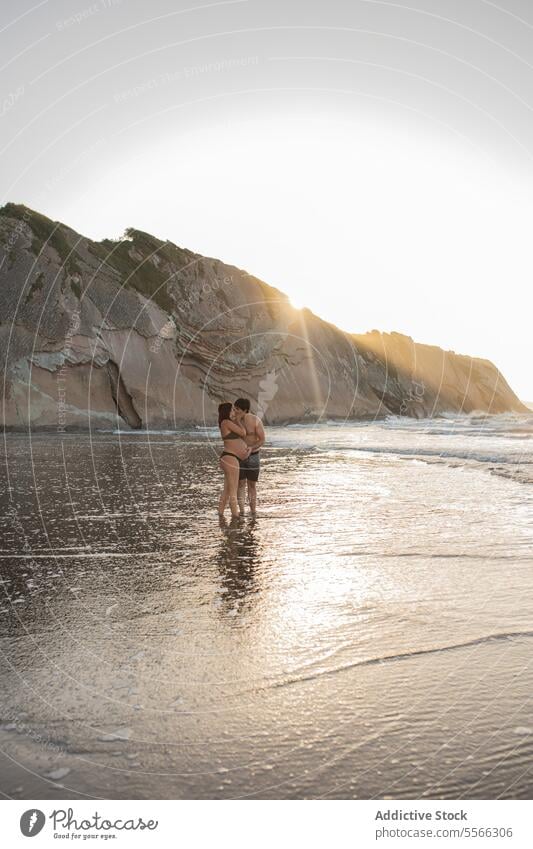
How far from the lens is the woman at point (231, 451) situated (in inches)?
366

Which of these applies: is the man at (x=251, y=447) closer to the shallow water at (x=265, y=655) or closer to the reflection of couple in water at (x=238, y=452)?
the reflection of couple in water at (x=238, y=452)

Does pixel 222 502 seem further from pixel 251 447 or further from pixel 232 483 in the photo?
pixel 251 447

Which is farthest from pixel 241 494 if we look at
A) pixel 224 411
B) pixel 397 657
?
pixel 397 657

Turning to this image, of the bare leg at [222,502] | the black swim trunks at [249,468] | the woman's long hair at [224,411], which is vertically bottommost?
the bare leg at [222,502]

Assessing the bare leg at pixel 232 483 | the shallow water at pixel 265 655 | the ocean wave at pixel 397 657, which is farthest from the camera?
the bare leg at pixel 232 483

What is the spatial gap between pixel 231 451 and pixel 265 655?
571 cm

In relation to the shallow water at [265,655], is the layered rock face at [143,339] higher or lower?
higher

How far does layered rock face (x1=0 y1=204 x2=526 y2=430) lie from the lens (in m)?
33.6

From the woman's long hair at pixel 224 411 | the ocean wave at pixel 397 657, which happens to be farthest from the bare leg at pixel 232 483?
the ocean wave at pixel 397 657

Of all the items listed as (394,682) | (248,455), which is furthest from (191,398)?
(394,682)

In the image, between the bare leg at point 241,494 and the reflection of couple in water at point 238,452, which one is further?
the bare leg at point 241,494

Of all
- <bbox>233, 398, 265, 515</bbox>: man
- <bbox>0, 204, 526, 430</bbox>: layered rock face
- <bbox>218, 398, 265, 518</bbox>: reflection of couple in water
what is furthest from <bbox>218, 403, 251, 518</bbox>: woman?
<bbox>0, 204, 526, 430</bbox>: layered rock face

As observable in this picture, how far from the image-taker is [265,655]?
13.4 ft

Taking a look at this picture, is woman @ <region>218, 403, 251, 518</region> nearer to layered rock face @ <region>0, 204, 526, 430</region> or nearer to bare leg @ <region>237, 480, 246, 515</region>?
bare leg @ <region>237, 480, 246, 515</region>
